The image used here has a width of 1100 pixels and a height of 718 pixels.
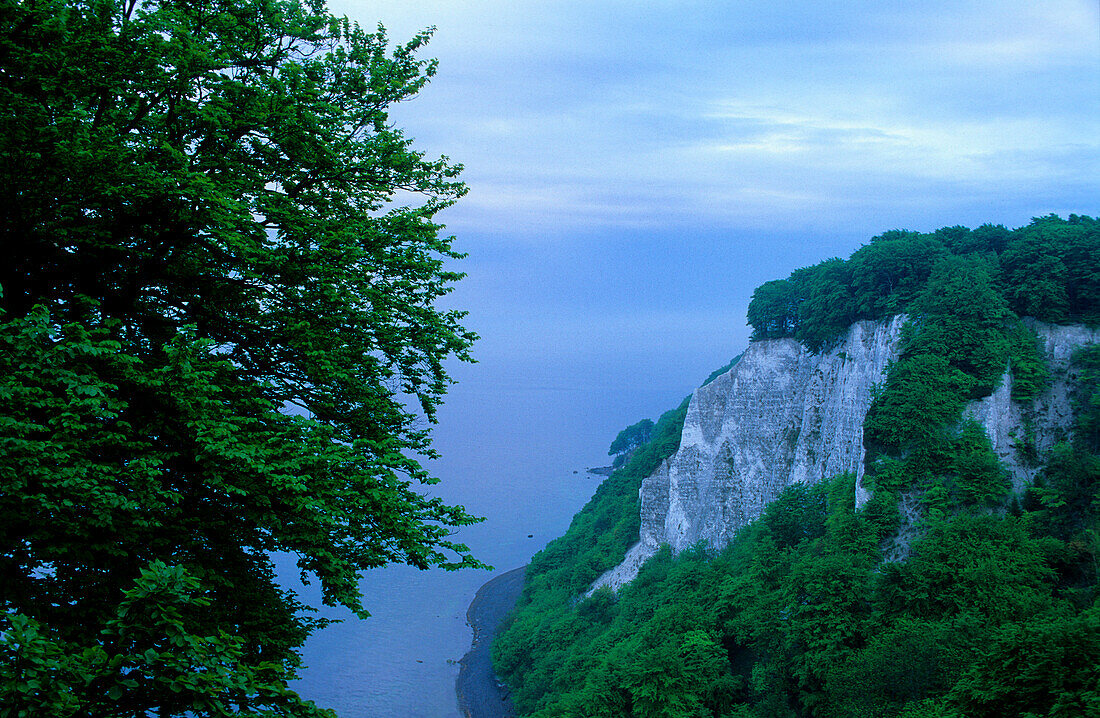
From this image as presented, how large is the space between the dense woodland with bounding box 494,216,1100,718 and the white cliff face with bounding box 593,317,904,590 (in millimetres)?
2219

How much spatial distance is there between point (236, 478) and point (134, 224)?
11.3ft

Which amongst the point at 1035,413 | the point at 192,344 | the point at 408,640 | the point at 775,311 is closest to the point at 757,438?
the point at 775,311

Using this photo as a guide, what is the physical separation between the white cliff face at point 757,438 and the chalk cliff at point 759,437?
6cm

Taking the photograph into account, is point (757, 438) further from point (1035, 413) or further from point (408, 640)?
point (408, 640)

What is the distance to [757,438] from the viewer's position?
4072cm

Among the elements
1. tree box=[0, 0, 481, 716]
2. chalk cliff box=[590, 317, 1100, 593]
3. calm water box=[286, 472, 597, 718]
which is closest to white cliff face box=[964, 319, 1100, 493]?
chalk cliff box=[590, 317, 1100, 593]

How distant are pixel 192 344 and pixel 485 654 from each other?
45.9 m

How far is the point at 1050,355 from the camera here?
87.0 ft

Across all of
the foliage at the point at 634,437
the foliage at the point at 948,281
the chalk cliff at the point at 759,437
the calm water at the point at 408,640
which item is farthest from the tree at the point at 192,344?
the foliage at the point at 634,437

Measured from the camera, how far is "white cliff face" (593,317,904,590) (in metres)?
34.2

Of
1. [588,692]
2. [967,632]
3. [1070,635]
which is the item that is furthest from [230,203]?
[588,692]

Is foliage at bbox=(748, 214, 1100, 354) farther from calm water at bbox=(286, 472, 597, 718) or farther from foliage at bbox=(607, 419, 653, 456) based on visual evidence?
foliage at bbox=(607, 419, 653, 456)

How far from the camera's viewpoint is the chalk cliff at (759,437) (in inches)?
1328

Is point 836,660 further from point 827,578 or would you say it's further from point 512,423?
point 512,423
